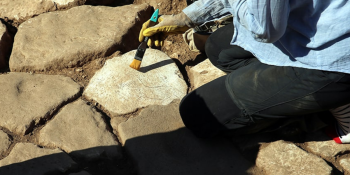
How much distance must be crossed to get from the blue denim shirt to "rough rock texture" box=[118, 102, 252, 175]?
0.58 metres

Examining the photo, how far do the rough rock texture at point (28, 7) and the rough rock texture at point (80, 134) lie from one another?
105 centimetres

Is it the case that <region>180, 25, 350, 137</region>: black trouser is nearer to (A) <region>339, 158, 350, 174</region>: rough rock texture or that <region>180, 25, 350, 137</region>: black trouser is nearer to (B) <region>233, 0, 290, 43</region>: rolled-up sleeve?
(A) <region>339, 158, 350, 174</region>: rough rock texture

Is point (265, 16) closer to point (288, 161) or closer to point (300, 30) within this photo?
point (300, 30)

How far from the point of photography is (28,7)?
3.15 meters

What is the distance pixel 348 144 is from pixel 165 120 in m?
1.05

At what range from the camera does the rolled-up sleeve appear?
159 centimetres

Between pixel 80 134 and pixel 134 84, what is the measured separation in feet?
1.71

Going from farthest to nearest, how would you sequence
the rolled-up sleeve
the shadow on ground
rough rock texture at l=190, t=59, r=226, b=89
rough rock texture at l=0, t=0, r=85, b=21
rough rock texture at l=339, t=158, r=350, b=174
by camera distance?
rough rock texture at l=0, t=0, r=85, b=21 < rough rock texture at l=190, t=59, r=226, b=89 < rough rock texture at l=339, t=158, r=350, b=174 < the shadow on ground < the rolled-up sleeve

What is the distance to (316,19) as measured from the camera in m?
1.80

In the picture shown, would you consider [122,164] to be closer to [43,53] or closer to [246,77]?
[246,77]

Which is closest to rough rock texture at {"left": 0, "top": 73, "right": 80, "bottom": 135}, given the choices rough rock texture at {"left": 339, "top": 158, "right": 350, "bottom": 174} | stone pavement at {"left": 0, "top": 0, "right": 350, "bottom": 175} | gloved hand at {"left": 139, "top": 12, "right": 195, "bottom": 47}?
stone pavement at {"left": 0, "top": 0, "right": 350, "bottom": 175}

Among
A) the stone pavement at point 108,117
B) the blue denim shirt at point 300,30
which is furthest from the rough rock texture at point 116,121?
the blue denim shirt at point 300,30

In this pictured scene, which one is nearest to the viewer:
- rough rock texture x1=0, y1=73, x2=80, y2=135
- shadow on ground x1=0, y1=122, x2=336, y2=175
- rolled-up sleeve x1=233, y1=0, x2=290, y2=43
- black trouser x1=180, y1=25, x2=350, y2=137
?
rolled-up sleeve x1=233, y1=0, x2=290, y2=43

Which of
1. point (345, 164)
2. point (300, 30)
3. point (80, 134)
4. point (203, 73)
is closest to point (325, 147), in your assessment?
point (345, 164)
